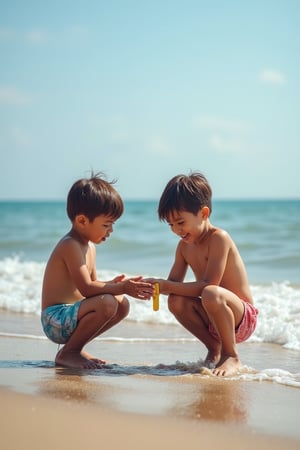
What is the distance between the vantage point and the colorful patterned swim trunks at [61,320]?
4.54m

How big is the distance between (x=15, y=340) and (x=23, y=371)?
1.39 metres

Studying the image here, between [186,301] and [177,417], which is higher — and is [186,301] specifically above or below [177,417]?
above

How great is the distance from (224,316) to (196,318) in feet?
1.05

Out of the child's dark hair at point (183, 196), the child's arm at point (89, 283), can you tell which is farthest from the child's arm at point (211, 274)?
the child's dark hair at point (183, 196)

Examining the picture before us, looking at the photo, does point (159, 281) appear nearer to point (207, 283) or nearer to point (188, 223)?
point (207, 283)

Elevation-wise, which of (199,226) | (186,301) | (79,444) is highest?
(199,226)

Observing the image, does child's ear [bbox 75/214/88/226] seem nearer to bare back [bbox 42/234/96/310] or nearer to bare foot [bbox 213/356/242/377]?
bare back [bbox 42/234/96/310]

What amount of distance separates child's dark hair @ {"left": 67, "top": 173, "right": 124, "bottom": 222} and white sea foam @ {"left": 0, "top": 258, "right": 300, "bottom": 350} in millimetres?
1887

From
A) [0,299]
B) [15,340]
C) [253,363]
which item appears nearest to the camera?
[253,363]

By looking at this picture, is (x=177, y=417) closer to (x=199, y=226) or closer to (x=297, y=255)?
(x=199, y=226)

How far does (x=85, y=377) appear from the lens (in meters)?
4.16

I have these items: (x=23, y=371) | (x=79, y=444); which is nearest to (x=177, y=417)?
(x=79, y=444)

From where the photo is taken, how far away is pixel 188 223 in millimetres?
4633

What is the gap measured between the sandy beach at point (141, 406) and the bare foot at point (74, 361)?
9cm
